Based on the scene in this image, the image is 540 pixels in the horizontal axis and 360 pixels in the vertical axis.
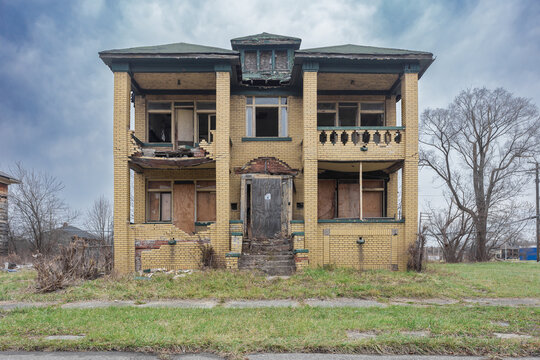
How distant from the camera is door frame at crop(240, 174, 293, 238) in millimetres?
15406

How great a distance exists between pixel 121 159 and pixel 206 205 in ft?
13.8

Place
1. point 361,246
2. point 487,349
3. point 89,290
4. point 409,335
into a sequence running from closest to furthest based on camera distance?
point 487,349 < point 409,335 < point 89,290 < point 361,246

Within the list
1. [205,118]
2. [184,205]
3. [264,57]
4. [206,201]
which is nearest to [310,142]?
[264,57]

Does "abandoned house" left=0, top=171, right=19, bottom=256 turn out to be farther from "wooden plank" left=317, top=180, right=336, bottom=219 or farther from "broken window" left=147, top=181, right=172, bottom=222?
"wooden plank" left=317, top=180, right=336, bottom=219

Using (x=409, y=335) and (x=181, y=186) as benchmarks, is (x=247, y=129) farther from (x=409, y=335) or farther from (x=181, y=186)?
(x=409, y=335)

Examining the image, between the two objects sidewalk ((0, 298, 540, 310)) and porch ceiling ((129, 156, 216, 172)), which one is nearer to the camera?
sidewalk ((0, 298, 540, 310))

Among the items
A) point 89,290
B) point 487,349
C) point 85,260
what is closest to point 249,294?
point 89,290

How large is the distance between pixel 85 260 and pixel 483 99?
96.9 ft

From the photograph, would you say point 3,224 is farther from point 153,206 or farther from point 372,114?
point 372,114

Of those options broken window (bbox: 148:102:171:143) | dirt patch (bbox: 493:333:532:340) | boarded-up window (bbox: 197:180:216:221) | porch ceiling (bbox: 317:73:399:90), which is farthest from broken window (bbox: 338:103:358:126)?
dirt patch (bbox: 493:333:532:340)

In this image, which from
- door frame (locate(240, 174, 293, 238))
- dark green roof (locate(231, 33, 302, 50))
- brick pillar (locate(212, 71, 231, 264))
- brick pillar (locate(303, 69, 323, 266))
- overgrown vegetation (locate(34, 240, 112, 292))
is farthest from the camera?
door frame (locate(240, 174, 293, 238))

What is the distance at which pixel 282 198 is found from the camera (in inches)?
613

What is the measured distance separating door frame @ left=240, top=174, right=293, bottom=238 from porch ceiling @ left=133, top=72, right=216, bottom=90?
4.11 meters

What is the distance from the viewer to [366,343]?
5562 mm
